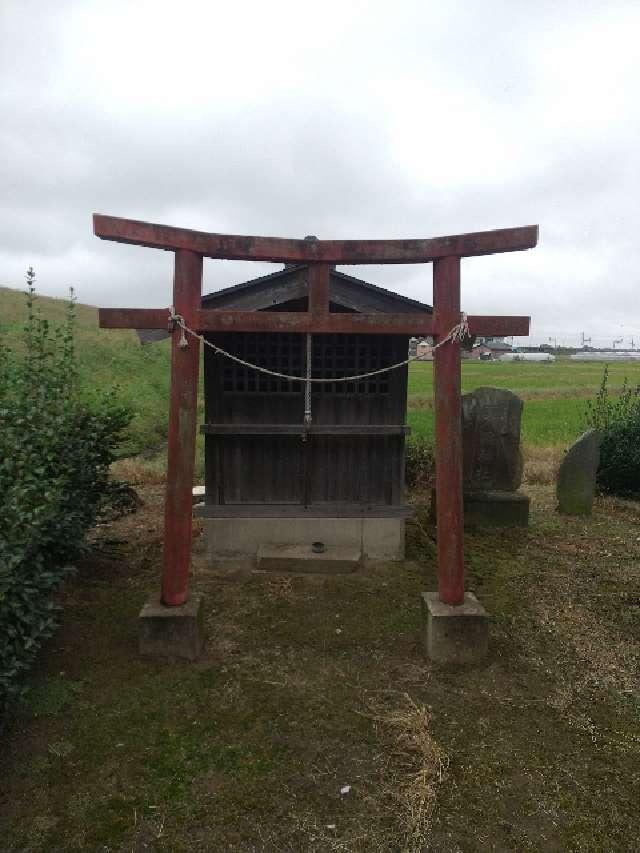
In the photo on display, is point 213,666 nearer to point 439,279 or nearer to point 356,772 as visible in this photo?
point 356,772

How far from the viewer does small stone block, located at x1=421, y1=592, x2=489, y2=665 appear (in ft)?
15.7

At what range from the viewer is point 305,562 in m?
6.91

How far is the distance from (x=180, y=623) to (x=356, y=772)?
6.45 feet

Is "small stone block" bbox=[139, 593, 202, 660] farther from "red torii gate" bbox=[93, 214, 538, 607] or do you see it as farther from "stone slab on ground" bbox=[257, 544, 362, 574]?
"stone slab on ground" bbox=[257, 544, 362, 574]

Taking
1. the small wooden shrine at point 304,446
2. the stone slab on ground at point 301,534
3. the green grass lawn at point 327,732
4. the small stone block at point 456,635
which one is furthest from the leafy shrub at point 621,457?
the small stone block at point 456,635

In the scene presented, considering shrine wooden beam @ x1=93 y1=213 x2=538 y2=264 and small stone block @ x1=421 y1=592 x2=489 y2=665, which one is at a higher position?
shrine wooden beam @ x1=93 y1=213 x2=538 y2=264

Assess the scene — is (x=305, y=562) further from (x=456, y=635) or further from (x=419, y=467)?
(x=419, y=467)

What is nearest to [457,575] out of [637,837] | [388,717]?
[388,717]

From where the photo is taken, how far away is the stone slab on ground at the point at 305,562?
22.7 ft

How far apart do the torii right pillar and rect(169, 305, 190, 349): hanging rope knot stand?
7.33 ft

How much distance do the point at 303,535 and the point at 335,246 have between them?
13.0ft

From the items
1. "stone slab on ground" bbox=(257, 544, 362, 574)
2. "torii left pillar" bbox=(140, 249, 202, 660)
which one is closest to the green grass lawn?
"torii left pillar" bbox=(140, 249, 202, 660)

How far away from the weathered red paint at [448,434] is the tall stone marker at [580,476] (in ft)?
18.7

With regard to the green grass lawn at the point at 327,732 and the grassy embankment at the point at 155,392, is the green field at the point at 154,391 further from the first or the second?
the green grass lawn at the point at 327,732
